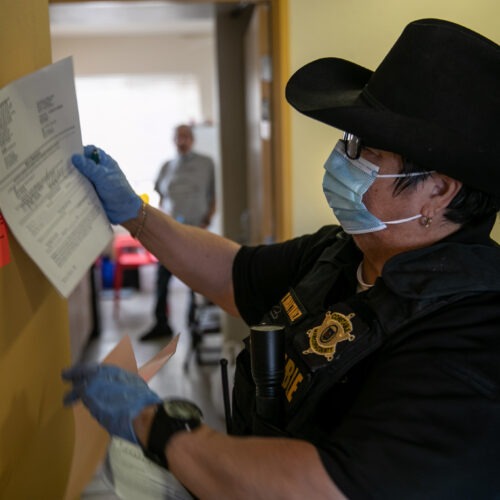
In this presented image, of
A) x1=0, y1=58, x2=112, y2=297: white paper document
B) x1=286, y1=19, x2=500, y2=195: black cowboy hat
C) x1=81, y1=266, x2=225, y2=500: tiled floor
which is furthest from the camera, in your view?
x1=81, y1=266, x2=225, y2=500: tiled floor

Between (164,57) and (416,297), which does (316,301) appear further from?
(164,57)

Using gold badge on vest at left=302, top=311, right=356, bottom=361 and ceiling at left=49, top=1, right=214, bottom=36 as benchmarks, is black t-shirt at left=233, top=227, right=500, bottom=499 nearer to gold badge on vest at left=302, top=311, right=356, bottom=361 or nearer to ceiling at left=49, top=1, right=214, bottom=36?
gold badge on vest at left=302, top=311, right=356, bottom=361

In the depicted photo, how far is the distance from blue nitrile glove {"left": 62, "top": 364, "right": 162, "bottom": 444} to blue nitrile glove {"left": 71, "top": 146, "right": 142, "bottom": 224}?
359 millimetres

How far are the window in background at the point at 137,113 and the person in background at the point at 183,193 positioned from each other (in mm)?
3133

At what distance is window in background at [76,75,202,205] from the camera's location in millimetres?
8539

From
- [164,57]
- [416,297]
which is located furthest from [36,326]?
[164,57]

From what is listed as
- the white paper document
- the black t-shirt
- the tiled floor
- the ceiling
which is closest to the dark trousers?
the tiled floor

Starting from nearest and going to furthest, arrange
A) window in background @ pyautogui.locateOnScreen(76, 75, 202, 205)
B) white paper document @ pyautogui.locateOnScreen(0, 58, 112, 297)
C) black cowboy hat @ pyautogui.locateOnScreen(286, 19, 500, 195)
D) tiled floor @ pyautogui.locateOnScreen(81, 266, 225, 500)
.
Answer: white paper document @ pyautogui.locateOnScreen(0, 58, 112, 297) < black cowboy hat @ pyautogui.locateOnScreen(286, 19, 500, 195) < tiled floor @ pyautogui.locateOnScreen(81, 266, 225, 500) < window in background @ pyautogui.locateOnScreen(76, 75, 202, 205)

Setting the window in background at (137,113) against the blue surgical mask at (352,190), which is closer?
the blue surgical mask at (352,190)

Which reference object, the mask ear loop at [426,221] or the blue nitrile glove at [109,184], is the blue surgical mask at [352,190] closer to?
the mask ear loop at [426,221]

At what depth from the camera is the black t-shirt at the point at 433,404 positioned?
90cm

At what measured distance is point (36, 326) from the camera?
3.61 ft

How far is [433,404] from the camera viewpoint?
918 millimetres

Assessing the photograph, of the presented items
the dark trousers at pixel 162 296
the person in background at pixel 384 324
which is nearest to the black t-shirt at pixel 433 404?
the person in background at pixel 384 324
